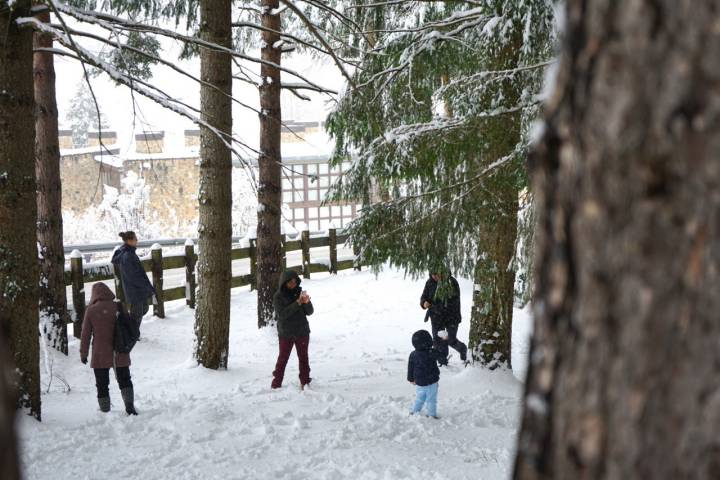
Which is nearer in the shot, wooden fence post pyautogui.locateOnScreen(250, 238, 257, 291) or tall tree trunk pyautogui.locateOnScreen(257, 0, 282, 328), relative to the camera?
tall tree trunk pyautogui.locateOnScreen(257, 0, 282, 328)

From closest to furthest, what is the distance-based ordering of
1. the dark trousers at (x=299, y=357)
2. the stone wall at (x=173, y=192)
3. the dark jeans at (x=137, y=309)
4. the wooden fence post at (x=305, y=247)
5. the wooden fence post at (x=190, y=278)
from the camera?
the dark trousers at (x=299, y=357), the dark jeans at (x=137, y=309), the wooden fence post at (x=190, y=278), the wooden fence post at (x=305, y=247), the stone wall at (x=173, y=192)

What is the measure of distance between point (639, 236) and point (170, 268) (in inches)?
498

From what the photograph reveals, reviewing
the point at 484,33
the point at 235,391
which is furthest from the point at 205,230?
the point at 484,33

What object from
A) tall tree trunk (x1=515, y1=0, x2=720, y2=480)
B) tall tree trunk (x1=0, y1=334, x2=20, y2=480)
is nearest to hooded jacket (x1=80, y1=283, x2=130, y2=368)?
tall tree trunk (x1=0, y1=334, x2=20, y2=480)

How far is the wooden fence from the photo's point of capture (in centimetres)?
1038

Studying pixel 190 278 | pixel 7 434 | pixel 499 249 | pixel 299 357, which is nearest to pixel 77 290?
pixel 190 278

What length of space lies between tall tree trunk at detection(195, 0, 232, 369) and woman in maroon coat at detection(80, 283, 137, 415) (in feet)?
5.38

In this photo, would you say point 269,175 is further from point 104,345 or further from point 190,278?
point 104,345

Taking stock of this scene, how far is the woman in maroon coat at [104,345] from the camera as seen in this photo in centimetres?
650

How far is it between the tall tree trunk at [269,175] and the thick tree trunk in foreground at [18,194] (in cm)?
528

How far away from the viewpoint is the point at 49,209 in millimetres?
9398

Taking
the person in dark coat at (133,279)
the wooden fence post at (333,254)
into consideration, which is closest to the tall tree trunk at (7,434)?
the person in dark coat at (133,279)

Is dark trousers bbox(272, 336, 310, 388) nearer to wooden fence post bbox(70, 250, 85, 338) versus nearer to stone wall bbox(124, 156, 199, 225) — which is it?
wooden fence post bbox(70, 250, 85, 338)

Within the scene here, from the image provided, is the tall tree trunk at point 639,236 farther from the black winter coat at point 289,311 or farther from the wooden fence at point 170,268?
the wooden fence at point 170,268
